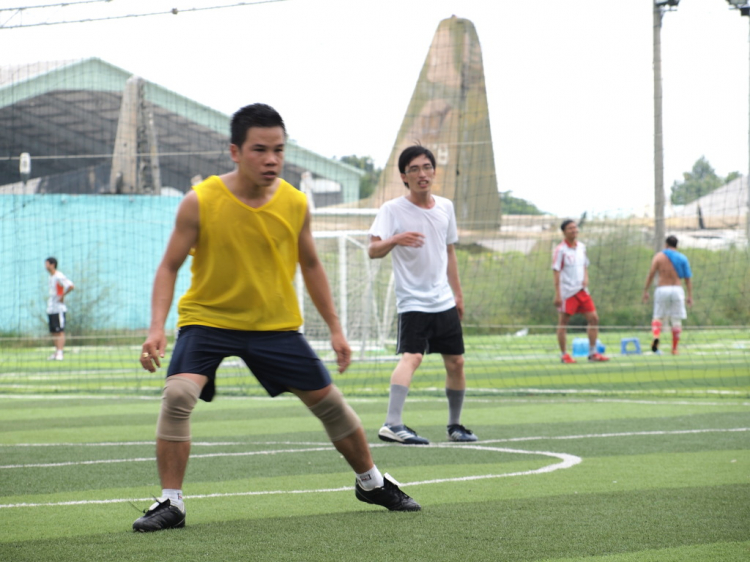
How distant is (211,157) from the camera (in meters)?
38.8

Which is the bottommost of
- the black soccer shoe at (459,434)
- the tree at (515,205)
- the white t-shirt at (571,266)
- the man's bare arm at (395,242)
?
the black soccer shoe at (459,434)

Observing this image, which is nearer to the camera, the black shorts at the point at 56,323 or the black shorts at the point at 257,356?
the black shorts at the point at 257,356

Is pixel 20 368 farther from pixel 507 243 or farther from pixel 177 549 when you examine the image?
pixel 177 549

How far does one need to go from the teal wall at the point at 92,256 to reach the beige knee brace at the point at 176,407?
2306cm

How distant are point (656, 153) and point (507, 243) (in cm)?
329

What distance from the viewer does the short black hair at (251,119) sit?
461 centimetres

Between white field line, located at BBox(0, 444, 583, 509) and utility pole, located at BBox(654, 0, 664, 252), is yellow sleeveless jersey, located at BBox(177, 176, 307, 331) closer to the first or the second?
white field line, located at BBox(0, 444, 583, 509)

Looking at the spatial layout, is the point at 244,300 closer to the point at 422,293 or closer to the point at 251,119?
the point at 251,119

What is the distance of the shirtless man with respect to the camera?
1855 cm

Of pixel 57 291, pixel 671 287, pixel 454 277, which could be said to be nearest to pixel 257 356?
pixel 454 277

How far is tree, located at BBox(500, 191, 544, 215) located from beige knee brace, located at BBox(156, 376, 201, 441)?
43.5 ft

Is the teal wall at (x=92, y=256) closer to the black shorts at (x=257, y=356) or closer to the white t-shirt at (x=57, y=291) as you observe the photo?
the white t-shirt at (x=57, y=291)

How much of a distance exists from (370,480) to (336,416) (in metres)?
0.32

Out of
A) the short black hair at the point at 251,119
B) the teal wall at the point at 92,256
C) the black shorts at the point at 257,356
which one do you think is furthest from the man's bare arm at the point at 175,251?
the teal wall at the point at 92,256
